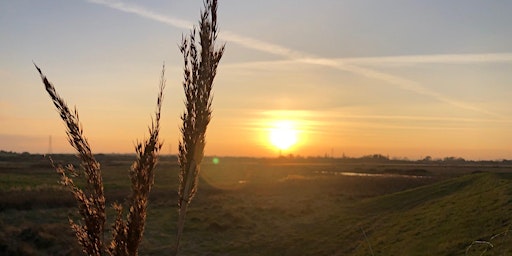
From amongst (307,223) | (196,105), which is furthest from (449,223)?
(196,105)

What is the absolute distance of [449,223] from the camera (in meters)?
22.0

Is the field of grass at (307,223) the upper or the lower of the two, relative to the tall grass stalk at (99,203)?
lower

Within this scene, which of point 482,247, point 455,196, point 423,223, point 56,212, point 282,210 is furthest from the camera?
point 282,210

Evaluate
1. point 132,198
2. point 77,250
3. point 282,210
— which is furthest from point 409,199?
point 132,198

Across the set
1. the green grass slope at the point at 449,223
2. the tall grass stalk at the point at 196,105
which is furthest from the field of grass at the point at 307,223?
the tall grass stalk at the point at 196,105

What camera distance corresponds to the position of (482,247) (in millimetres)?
16062

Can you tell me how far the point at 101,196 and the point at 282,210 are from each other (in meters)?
39.3

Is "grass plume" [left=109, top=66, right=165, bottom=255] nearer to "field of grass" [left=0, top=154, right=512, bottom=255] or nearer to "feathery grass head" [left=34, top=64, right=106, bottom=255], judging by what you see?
"feathery grass head" [left=34, top=64, right=106, bottom=255]

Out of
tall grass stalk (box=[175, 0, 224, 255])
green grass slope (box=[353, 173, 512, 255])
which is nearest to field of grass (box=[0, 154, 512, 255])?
green grass slope (box=[353, 173, 512, 255])

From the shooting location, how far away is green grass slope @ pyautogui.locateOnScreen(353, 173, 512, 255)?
1791 centimetres

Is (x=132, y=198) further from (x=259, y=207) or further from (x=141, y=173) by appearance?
→ (x=259, y=207)

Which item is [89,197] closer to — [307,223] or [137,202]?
[137,202]

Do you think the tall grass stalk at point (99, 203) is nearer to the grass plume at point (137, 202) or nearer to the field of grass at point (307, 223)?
the grass plume at point (137, 202)

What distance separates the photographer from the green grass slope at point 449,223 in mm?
17906
